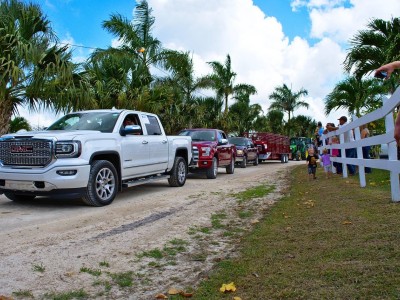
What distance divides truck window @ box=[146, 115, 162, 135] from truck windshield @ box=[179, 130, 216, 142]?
14.1ft

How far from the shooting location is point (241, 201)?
8141 mm

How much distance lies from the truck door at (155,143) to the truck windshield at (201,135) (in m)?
4.28

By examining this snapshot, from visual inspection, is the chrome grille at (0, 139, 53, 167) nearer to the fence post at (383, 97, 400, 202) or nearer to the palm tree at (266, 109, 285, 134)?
the fence post at (383, 97, 400, 202)

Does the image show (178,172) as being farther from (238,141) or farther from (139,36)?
(139,36)

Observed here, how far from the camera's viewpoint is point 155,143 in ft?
31.8

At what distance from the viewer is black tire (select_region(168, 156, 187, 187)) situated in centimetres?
1079

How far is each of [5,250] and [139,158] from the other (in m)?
4.56

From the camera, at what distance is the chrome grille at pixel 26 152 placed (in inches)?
280

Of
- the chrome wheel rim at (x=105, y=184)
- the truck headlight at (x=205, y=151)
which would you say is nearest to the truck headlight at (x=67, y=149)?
the chrome wheel rim at (x=105, y=184)

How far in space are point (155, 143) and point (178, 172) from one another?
155 cm

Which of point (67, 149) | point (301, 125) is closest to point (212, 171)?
point (67, 149)

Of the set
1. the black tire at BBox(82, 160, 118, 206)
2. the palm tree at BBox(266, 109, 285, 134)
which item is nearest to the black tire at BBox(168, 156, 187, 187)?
the black tire at BBox(82, 160, 118, 206)

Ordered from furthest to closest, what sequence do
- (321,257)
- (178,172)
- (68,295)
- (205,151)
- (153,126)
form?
(205,151) → (178,172) → (153,126) → (321,257) → (68,295)

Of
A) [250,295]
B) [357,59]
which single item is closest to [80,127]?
[250,295]
